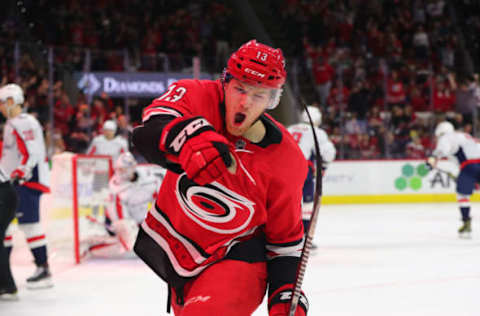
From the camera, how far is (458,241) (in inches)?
271

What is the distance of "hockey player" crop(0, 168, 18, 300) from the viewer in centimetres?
419

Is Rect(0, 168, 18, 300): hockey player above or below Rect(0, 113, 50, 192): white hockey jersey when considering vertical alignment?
below

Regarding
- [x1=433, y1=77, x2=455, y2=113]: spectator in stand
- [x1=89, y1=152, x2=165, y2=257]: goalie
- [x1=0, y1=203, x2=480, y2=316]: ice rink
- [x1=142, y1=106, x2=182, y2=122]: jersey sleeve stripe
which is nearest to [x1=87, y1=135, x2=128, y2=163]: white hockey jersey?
[x1=0, y1=203, x2=480, y2=316]: ice rink

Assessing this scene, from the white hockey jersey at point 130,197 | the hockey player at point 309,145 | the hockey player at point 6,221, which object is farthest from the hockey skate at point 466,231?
the hockey player at point 6,221

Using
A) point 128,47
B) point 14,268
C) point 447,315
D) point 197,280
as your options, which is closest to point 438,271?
point 447,315

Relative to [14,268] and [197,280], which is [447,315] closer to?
[197,280]

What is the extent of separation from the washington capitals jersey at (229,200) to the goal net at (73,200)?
426cm

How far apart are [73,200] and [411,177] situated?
659 cm

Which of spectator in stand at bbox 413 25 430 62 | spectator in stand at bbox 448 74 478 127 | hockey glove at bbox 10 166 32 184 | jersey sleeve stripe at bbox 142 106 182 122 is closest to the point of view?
jersey sleeve stripe at bbox 142 106 182 122

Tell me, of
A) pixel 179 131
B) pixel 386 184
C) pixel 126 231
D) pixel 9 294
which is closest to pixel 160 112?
pixel 179 131

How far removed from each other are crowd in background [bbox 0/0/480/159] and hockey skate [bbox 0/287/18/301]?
5.00 metres

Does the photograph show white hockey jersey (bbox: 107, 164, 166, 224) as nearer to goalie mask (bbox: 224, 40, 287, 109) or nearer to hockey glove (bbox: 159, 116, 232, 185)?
goalie mask (bbox: 224, 40, 287, 109)

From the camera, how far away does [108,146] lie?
874 cm

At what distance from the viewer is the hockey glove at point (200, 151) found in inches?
48.3
